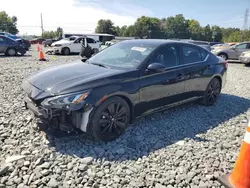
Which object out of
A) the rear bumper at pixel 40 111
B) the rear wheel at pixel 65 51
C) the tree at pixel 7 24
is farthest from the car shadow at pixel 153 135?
the tree at pixel 7 24

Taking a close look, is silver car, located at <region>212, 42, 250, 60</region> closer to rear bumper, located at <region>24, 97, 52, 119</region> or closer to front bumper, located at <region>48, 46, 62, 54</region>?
front bumper, located at <region>48, 46, 62, 54</region>

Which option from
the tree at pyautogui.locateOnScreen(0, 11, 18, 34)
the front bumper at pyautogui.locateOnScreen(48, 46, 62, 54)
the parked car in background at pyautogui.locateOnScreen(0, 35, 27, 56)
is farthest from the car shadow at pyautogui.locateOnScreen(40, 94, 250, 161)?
the tree at pyautogui.locateOnScreen(0, 11, 18, 34)

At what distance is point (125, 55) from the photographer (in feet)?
14.2

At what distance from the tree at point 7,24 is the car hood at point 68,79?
79.4 m

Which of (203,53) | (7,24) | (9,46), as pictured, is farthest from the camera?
(7,24)

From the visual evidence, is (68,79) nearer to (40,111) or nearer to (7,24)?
(40,111)

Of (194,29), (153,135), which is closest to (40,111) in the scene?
(153,135)

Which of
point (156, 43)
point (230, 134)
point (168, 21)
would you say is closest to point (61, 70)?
point (156, 43)

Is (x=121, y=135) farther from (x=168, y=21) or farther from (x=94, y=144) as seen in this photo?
(x=168, y=21)

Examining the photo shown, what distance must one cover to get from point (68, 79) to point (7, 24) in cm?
8354

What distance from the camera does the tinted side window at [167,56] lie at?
4164 millimetres

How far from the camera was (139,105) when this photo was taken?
3.82 metres

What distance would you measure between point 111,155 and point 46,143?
0.99 m

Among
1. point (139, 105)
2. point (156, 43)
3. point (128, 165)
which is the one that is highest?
point (156, 43)
